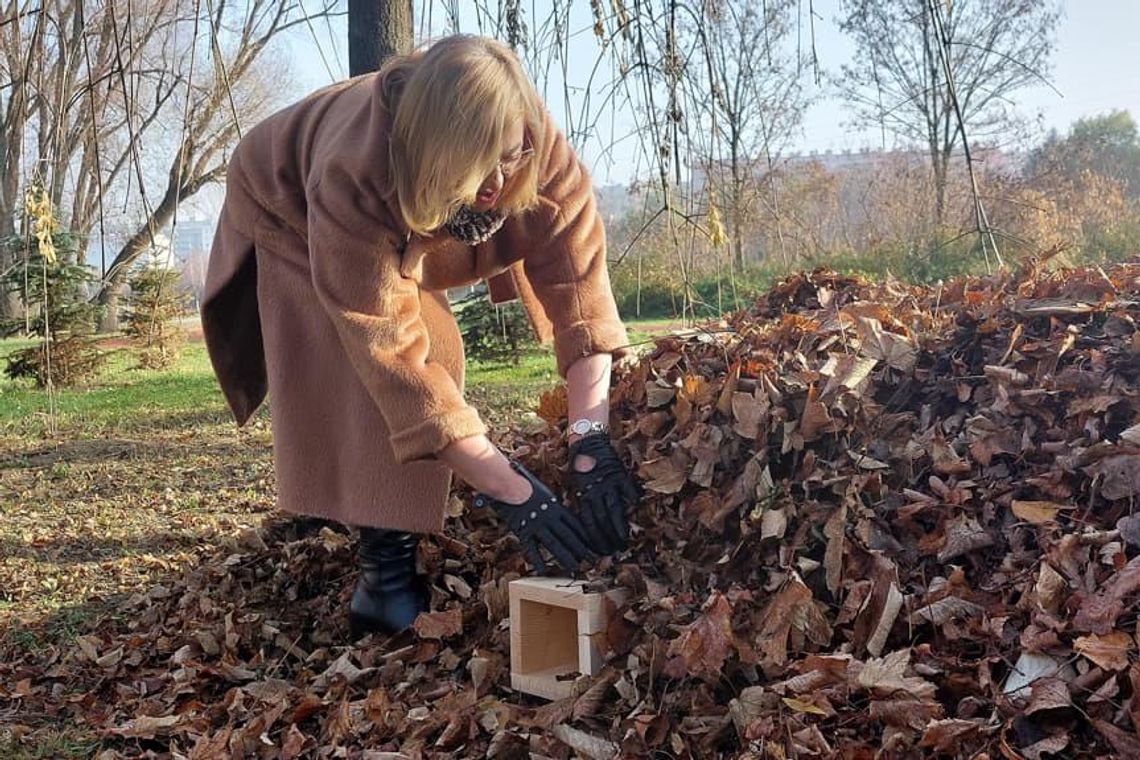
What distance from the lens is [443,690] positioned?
2.21m

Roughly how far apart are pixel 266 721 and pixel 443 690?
0.39 meters

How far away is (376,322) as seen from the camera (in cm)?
211

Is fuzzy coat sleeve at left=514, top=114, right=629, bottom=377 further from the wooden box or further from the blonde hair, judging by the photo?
the wooden box

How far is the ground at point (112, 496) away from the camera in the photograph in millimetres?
3340

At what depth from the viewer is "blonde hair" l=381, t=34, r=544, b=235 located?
1.87 m

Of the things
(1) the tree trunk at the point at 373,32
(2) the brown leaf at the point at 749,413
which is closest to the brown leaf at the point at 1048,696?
(2) the brown leaf at the point at 749,413

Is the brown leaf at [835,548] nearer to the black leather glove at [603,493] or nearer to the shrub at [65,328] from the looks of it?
the black leather glove at [603,493]

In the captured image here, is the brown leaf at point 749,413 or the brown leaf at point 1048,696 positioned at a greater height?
the brown leaf at point 749,413

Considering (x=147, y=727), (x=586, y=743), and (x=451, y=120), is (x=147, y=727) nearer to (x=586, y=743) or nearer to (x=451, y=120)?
(x=586, y=743)

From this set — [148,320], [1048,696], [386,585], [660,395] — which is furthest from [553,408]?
[148,320]

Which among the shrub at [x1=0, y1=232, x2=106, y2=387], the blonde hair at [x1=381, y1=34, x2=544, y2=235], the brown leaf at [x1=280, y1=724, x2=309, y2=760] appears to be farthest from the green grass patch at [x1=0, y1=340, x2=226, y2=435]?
the blonde hair at [x1=381, y1=34, x2=544, y2=235]

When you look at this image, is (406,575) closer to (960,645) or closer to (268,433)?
(960,645)

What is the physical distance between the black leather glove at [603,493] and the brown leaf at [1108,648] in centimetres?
94

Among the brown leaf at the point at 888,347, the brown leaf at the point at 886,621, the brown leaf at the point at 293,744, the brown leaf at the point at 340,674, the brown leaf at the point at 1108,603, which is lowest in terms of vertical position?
the brown leaf at the point at 293,744
